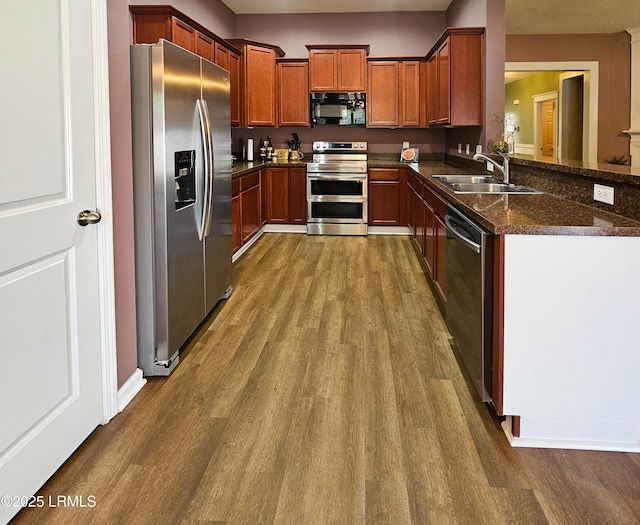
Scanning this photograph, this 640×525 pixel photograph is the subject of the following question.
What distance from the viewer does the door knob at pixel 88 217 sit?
86.2 inches

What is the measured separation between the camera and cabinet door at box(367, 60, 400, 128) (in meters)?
7.56

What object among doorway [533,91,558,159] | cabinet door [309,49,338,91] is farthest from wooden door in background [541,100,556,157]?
cabinet door [309,49,338,91]

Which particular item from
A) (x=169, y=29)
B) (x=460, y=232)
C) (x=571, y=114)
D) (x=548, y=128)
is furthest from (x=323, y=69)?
(x=548, y=128)

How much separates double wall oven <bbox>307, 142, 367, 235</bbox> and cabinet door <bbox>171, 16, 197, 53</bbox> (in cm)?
246

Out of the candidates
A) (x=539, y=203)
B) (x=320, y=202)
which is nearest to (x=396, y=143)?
(x=320, y=202)

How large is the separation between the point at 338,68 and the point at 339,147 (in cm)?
101

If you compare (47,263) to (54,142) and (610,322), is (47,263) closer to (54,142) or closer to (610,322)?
(54,142)

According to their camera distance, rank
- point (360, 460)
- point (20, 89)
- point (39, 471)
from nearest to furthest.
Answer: point (20, 89)
point (39, 471)
point (360, 460)

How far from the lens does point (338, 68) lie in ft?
24.6

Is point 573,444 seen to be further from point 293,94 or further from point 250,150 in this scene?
point 293,94

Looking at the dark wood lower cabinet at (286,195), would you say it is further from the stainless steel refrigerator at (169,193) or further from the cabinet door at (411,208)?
the stainless steel refrigerator at (169,193)

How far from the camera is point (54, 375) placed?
204 centimetres

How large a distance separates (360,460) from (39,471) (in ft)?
3.53

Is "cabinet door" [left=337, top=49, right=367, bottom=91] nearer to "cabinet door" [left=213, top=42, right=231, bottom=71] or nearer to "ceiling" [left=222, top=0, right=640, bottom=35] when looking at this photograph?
"ceiling" [left=222, top=0, right=640, bottom=35]
